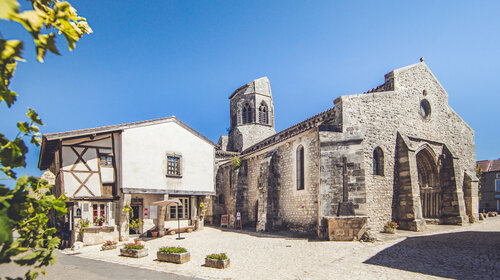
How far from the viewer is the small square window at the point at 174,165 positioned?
16.4 meters

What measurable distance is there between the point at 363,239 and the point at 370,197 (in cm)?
267

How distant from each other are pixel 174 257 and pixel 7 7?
1012 centimetres

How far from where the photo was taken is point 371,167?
15.3 m

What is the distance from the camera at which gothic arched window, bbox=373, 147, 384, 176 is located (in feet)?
51.5

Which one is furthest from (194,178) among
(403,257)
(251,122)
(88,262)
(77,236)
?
(251,122)

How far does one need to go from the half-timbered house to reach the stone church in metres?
4.41

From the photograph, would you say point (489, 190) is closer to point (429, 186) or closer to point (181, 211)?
point (429, 186)

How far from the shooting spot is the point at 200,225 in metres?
17.9

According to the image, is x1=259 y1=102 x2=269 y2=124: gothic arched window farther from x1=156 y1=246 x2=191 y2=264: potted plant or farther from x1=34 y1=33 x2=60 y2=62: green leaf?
x1=34 y1=33 x2=60 y2=62: green leaf

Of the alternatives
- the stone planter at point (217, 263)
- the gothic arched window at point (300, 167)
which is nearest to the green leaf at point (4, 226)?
the stone planter at point (217, 263)

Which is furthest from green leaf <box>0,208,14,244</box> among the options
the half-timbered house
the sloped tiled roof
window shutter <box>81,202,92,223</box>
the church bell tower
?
the sloped tiled roof

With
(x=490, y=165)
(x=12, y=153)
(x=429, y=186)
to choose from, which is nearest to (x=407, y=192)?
(x=429, y=186)

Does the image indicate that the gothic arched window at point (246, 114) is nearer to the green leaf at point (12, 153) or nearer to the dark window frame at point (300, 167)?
the dark window frame at point (300, 167)

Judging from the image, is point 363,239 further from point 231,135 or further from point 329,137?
point 231,135
